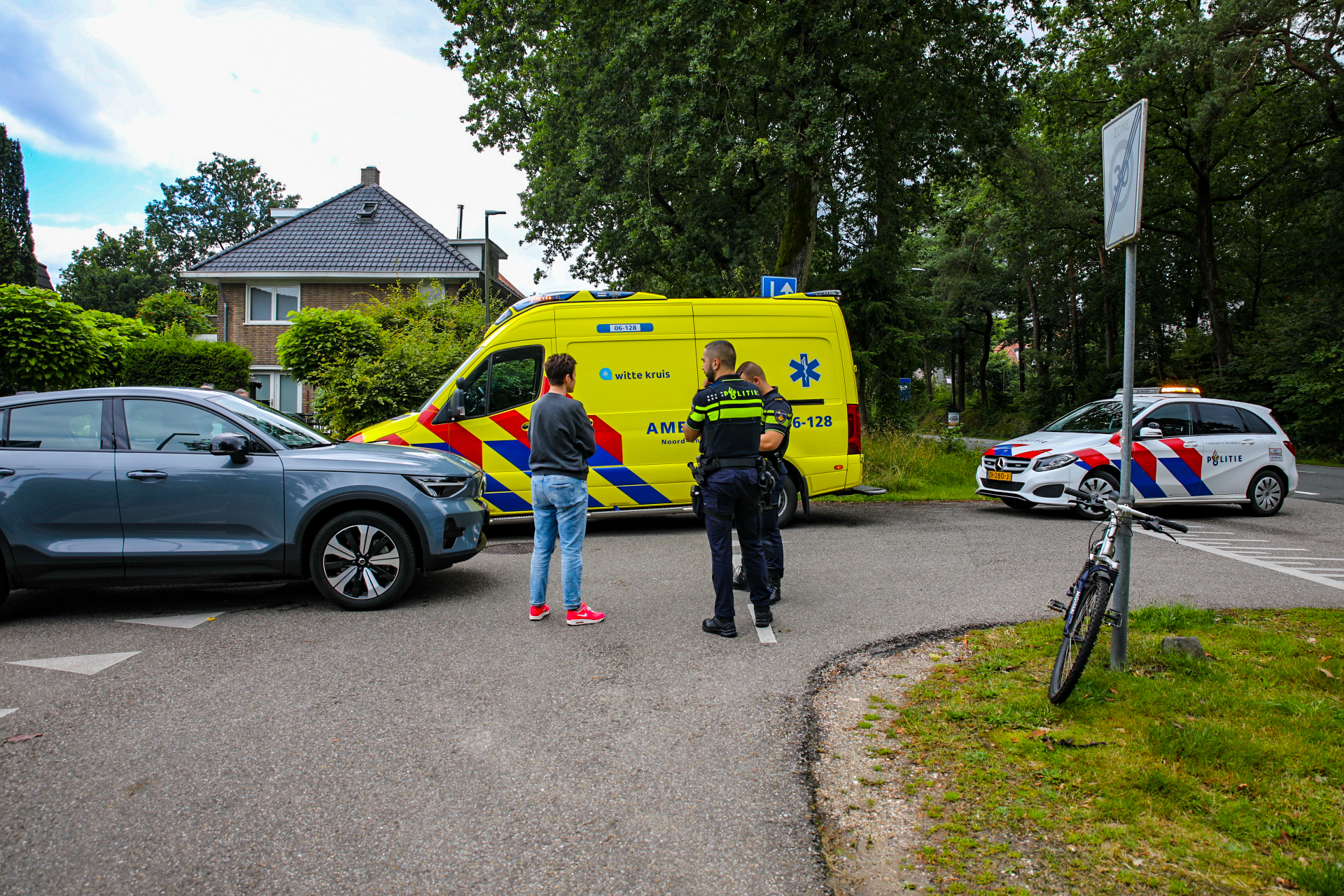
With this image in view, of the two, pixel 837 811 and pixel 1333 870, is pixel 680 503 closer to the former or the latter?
pixel 837 811

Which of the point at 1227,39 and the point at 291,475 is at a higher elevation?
the point at 1227,39

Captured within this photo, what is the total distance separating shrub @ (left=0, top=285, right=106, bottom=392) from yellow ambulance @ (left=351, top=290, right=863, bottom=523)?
17.3 ft

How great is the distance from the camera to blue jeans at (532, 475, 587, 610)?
538 centimetres

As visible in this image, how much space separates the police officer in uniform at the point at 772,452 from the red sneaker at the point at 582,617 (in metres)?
1.00

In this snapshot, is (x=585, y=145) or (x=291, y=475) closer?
(x=291, y=475)

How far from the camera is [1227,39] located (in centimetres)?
1942

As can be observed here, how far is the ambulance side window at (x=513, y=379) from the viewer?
8930 millimetres

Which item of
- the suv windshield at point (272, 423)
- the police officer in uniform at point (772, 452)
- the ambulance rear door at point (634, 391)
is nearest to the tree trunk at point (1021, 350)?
the ambulance rear door at point (634, 391)

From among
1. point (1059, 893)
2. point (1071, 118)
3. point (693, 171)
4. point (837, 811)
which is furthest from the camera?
point (1071, 118)

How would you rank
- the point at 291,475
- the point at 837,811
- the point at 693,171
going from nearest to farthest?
the point at 837,811, the point at 291,475, the point at 693,171

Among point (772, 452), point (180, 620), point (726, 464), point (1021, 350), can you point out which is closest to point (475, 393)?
point (180, 620)

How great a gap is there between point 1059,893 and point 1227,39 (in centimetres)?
2385

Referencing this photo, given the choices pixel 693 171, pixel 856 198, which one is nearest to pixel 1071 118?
pixel 856 198

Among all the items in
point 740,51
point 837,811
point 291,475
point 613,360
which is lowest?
point 837,811
